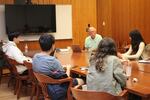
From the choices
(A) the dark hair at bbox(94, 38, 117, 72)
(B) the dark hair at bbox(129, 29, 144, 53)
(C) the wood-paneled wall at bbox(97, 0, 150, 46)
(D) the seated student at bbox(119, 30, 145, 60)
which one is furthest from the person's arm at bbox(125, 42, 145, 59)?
(C) the wood-paneled wall at bbox(97, 0, 150, 46)

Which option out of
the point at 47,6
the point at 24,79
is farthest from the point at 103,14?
the point at 24,79

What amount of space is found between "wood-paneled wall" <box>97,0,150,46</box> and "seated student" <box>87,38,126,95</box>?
237 inches

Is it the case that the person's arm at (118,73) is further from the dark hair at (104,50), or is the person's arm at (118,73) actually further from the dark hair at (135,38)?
the dark hair at (135,38)

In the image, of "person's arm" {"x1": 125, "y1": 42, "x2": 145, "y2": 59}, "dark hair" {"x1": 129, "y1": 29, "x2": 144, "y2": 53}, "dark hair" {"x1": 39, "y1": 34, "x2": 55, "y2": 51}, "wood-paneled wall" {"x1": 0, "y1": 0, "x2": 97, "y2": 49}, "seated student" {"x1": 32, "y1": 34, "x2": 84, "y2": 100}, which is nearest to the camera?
"seated student" {"x1": 32, "y1": 34, "x2": 84, "y2": 100}

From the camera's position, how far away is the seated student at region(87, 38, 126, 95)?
3146 mm

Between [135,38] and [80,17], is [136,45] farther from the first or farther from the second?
[80,17]

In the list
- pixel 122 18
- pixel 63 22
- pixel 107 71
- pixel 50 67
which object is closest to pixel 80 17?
pixel 63 22

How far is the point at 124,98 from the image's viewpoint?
3.10m

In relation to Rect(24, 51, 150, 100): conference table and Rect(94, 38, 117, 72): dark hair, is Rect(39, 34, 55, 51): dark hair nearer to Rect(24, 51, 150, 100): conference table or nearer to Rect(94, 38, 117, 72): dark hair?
Rect(24, 51, 150, 100): conference table

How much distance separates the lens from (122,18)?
9406 millimetres

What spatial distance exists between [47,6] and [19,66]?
3.33 metres

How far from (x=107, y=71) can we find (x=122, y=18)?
6.49 metres

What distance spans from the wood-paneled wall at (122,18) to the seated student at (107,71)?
6.02 m

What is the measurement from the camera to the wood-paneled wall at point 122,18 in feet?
29.6
